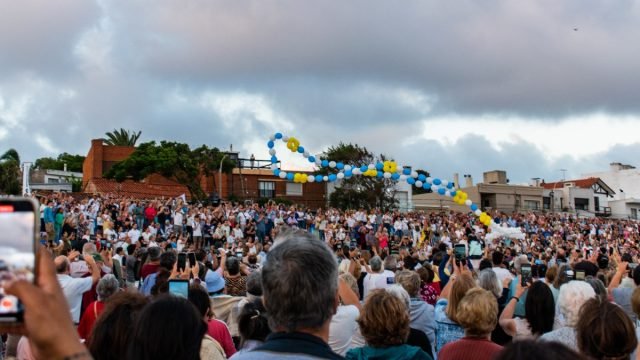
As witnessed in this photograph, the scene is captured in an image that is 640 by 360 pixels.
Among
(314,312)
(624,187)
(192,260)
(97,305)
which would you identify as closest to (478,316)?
(314,312)

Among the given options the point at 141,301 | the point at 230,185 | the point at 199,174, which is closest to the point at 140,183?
the point at 199,174

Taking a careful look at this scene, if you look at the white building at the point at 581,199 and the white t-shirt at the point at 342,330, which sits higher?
the white building at the point at 581,199

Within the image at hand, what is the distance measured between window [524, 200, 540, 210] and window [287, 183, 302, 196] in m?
22.8

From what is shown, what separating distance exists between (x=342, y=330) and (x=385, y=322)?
3.97 ft

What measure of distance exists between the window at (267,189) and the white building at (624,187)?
3806 centimetres

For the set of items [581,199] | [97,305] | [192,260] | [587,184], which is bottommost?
[97,305]

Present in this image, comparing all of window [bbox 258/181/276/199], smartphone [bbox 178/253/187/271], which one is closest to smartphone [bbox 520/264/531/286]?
smartphone [bbox 178/253/187/271]

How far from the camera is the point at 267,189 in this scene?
195 ft

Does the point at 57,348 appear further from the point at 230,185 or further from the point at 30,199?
the point at 230,185

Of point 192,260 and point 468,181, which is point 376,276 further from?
point 468,181

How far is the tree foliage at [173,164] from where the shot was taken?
1859 inches

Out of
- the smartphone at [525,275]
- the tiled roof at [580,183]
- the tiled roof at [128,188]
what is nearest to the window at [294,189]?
the tiled roof at [128,188]

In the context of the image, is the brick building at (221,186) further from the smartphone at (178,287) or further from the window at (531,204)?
the smartphone at (178,287)

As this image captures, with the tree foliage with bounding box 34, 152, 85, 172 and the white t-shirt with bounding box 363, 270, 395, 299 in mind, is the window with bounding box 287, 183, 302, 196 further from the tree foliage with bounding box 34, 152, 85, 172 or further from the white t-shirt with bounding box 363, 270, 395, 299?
the white t-shirt with bounding box 363, 270, 395, 299
